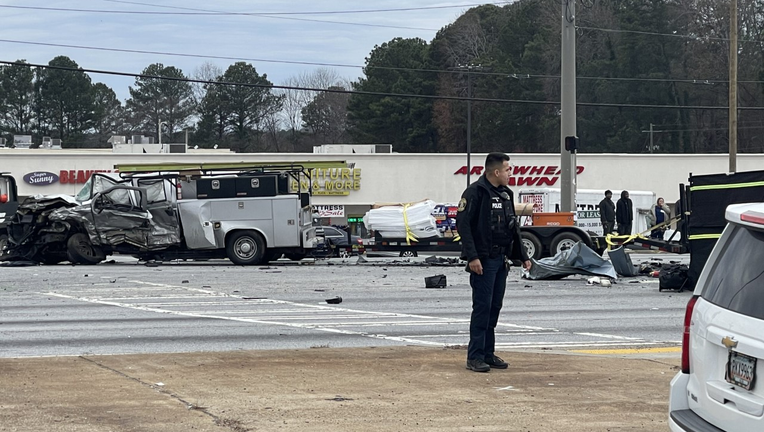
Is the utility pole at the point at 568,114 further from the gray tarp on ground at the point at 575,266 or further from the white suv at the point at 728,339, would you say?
the white suv at the point at 728,339

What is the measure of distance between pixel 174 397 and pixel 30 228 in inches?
682

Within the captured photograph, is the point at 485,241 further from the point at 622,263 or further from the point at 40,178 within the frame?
the point at 40,178

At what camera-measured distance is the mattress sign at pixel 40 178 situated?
51906mm

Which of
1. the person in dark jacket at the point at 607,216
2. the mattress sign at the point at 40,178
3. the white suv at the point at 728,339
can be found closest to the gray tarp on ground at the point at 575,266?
the person in dark jacket at the point at 607,216

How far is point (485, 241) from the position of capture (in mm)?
8672

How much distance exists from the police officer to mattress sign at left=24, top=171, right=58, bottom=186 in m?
47.0

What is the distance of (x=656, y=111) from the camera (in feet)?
233

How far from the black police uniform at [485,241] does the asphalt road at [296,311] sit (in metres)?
1.73

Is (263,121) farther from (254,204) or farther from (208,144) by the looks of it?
(254,204)

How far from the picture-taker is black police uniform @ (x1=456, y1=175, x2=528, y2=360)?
28.5ft

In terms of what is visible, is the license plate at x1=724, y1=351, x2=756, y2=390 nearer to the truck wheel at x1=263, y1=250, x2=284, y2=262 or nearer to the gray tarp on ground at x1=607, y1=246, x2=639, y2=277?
the gray tarp on ground at x1=607, y1=246, x2=639, y2=277

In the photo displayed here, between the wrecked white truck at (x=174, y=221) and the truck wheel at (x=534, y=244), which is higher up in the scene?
the wrecked white truck at (x=174, y=221)

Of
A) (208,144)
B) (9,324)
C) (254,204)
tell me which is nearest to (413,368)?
(9,324)

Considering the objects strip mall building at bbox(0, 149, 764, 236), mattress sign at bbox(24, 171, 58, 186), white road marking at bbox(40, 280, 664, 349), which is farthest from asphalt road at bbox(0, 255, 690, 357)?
strip mall building at bbox(0, 149, 764, 236)
